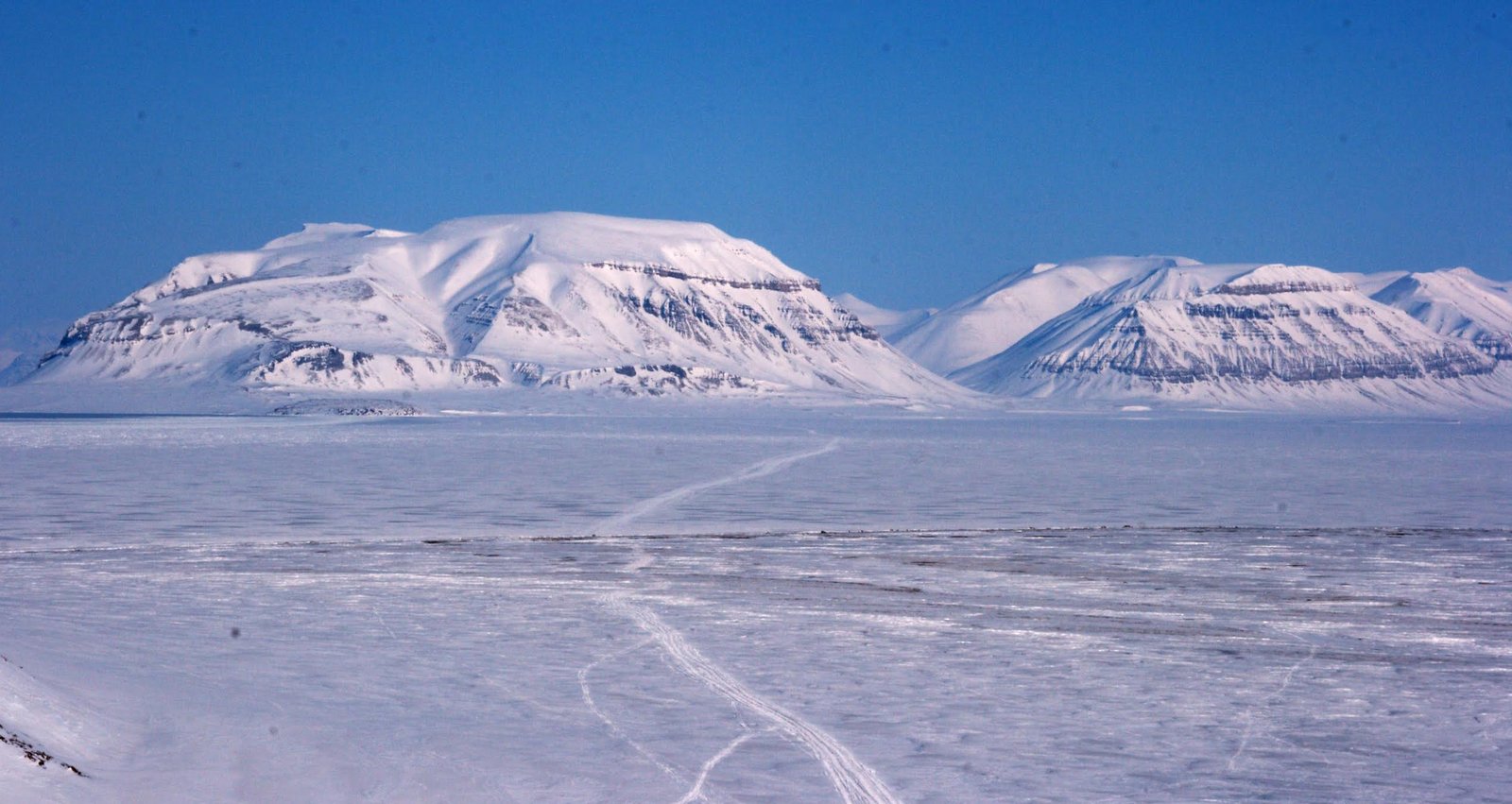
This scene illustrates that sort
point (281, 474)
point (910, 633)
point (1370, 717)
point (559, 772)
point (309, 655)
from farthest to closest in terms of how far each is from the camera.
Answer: point (281, 474) → point (910, 633) → point (309, 655) → point (1370, 717) → point (559, 772)

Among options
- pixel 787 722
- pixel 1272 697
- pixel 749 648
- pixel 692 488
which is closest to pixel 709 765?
pixel 787 722

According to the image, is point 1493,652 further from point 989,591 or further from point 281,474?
point 281,474

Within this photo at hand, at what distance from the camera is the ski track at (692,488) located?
33000 millimetres

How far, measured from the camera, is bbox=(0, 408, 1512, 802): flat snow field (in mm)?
12281

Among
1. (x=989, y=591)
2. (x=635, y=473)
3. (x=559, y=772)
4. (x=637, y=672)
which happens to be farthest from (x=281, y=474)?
(x=559, y=772)

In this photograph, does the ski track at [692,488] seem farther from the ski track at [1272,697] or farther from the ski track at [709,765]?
the ski track at [709,765]

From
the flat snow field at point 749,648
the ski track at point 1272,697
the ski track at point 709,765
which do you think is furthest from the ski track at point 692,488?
the ski track at point 709,765

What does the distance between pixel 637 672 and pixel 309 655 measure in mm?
3821

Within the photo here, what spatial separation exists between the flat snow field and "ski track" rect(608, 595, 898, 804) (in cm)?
6

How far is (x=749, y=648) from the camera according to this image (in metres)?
17.9

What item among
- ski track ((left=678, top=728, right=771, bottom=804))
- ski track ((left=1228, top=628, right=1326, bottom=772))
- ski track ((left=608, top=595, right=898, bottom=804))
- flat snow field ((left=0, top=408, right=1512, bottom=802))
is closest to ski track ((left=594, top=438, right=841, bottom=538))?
flat snow field ((left=0, top=408, right=1512, bottom=802))

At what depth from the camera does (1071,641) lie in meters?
18.3

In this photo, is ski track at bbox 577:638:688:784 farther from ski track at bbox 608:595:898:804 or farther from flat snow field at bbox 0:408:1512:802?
ski track at bbox 608:595:898:804

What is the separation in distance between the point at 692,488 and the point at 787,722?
29726mm
